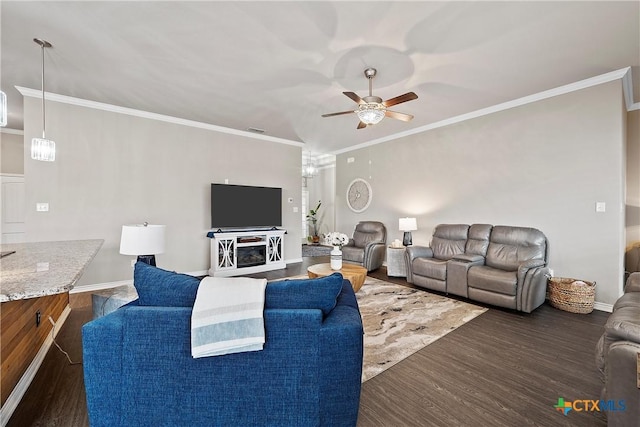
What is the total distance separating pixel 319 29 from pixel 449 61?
1457 mm

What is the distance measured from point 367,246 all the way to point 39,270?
458 centimetres

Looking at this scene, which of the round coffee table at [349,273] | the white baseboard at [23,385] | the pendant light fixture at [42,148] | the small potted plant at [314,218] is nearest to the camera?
the white baseboard at [23,385]

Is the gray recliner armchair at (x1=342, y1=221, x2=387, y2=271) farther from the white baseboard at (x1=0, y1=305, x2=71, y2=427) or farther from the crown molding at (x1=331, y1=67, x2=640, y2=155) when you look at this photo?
the white baseboard at (x1=0, y1=305, x2=71, y2=427)

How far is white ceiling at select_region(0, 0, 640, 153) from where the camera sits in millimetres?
2205

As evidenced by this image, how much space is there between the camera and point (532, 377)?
2020 millimetres

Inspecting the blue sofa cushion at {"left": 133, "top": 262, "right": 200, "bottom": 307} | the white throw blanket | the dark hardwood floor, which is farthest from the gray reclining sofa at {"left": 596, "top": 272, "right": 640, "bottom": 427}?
the blue sofa cushion at {"left": 133, "top": 262, "right": 200, "bottom": 307}

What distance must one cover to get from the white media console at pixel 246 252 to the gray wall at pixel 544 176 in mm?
2727

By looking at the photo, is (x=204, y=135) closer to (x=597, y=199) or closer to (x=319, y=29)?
(x=319, y=29)

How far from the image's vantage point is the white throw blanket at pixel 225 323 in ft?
3.91

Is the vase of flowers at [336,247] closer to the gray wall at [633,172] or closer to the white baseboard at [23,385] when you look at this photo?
the white baseboard at [23,385]

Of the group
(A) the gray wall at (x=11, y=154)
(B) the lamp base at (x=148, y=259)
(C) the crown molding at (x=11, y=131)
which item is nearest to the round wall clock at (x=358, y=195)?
(B) the lamp base at (x=148, y=259)

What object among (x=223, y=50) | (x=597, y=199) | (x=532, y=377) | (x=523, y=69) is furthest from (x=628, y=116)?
(x=223, y=50)

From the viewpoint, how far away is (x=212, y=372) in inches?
48.9

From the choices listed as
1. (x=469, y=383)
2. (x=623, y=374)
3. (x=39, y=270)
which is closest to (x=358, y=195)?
(x=469, y=383)
